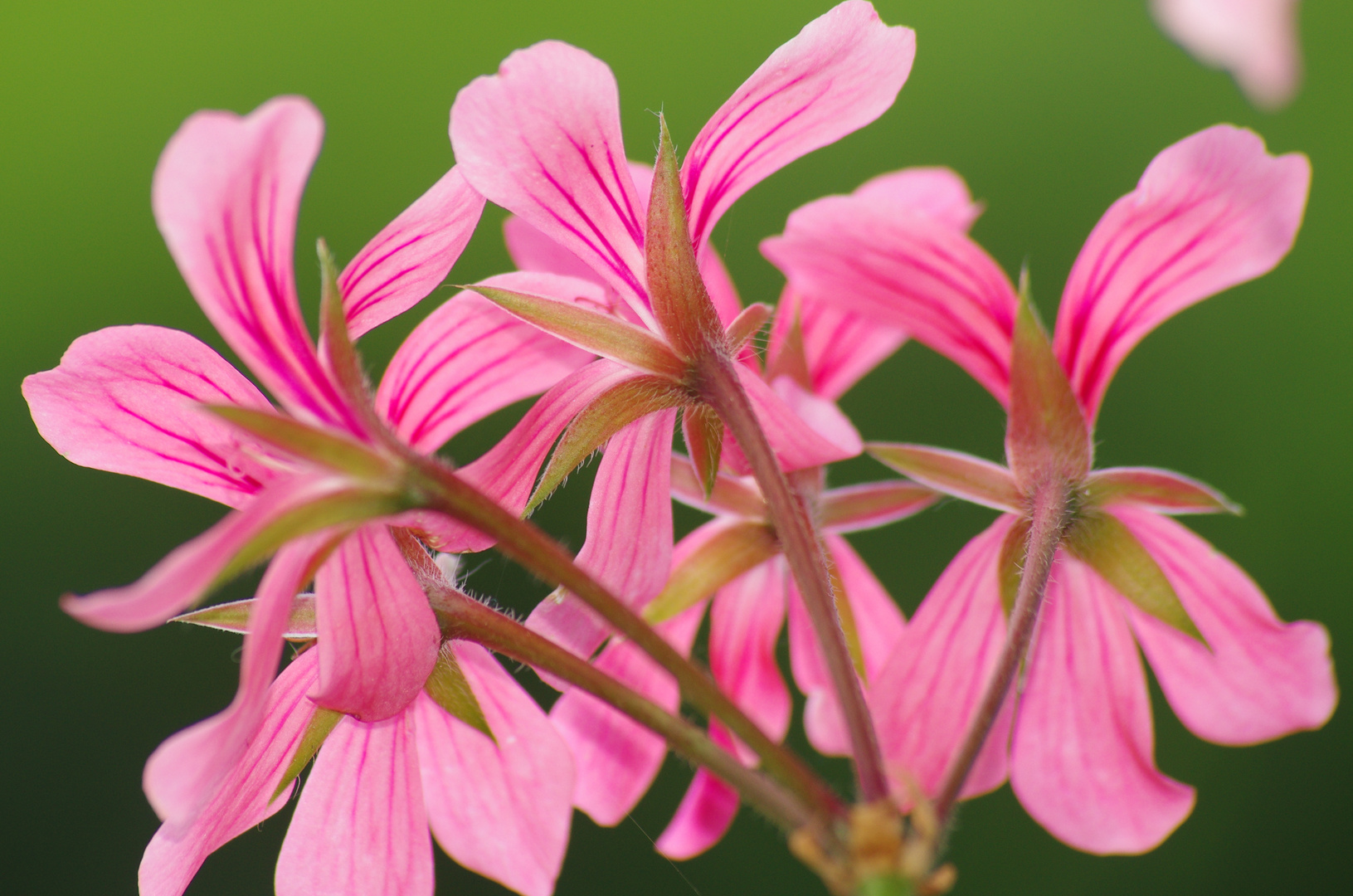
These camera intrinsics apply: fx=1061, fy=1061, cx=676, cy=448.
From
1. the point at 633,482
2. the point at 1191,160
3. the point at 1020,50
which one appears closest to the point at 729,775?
the point at 633,482

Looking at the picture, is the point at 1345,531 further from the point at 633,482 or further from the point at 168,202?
the point at 168,202

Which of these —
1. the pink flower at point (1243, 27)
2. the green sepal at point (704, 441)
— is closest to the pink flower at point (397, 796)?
the green sepal at point (704, 441)

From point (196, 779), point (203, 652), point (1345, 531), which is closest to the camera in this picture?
point (196, 779)

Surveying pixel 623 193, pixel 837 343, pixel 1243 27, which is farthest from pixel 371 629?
pixel 1243 27

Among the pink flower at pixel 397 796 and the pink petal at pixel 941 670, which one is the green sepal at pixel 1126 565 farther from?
the pink flower at pixel 397 796

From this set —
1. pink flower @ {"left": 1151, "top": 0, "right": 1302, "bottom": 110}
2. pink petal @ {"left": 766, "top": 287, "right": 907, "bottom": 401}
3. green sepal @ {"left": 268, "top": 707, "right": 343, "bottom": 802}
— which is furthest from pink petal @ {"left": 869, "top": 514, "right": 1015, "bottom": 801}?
pink flower @ {"left": 1151, "top": 0, "right": 1302, "bottom": 110}

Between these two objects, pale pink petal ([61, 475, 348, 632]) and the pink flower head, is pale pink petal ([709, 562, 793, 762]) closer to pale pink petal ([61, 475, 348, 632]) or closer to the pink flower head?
the pink flower head
